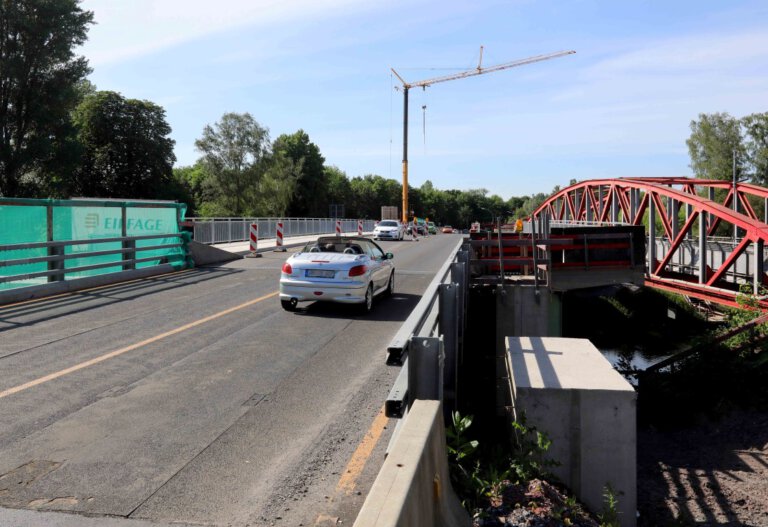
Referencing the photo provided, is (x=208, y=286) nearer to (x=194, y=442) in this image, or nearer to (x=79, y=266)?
(x=79, y=266)

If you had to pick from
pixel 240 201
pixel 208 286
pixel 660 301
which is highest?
pixel 240 201

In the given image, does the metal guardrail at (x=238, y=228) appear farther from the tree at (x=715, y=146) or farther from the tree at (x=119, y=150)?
the tree at (x=715, y=146)

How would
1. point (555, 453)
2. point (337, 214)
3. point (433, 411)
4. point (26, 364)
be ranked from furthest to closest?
point (337, 214), point (26, 364), point (555, 453), point (433, 411)

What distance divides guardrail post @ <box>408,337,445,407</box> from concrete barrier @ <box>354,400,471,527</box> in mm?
218

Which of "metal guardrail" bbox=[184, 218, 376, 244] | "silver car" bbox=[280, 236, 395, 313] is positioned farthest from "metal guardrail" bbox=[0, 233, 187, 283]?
"silver car" bbox=[280, 236, 395, 313]

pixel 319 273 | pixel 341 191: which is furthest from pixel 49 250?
pixel 341 191

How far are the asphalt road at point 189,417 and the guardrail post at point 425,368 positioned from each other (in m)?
0.81

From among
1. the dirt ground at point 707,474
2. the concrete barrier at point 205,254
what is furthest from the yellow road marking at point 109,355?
the concrete barrier at point 205,254

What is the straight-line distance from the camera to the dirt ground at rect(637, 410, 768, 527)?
5.43 meters

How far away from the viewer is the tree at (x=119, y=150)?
61094 millimetres

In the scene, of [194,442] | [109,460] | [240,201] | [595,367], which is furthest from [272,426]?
[240,201]

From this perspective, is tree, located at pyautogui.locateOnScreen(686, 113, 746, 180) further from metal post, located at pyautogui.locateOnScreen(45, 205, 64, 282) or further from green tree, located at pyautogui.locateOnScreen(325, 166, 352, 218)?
metal post, located at pyautogui.locateOnScreen(45, 205, 64, 282)

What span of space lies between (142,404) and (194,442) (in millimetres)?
1235

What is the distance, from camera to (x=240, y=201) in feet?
280
